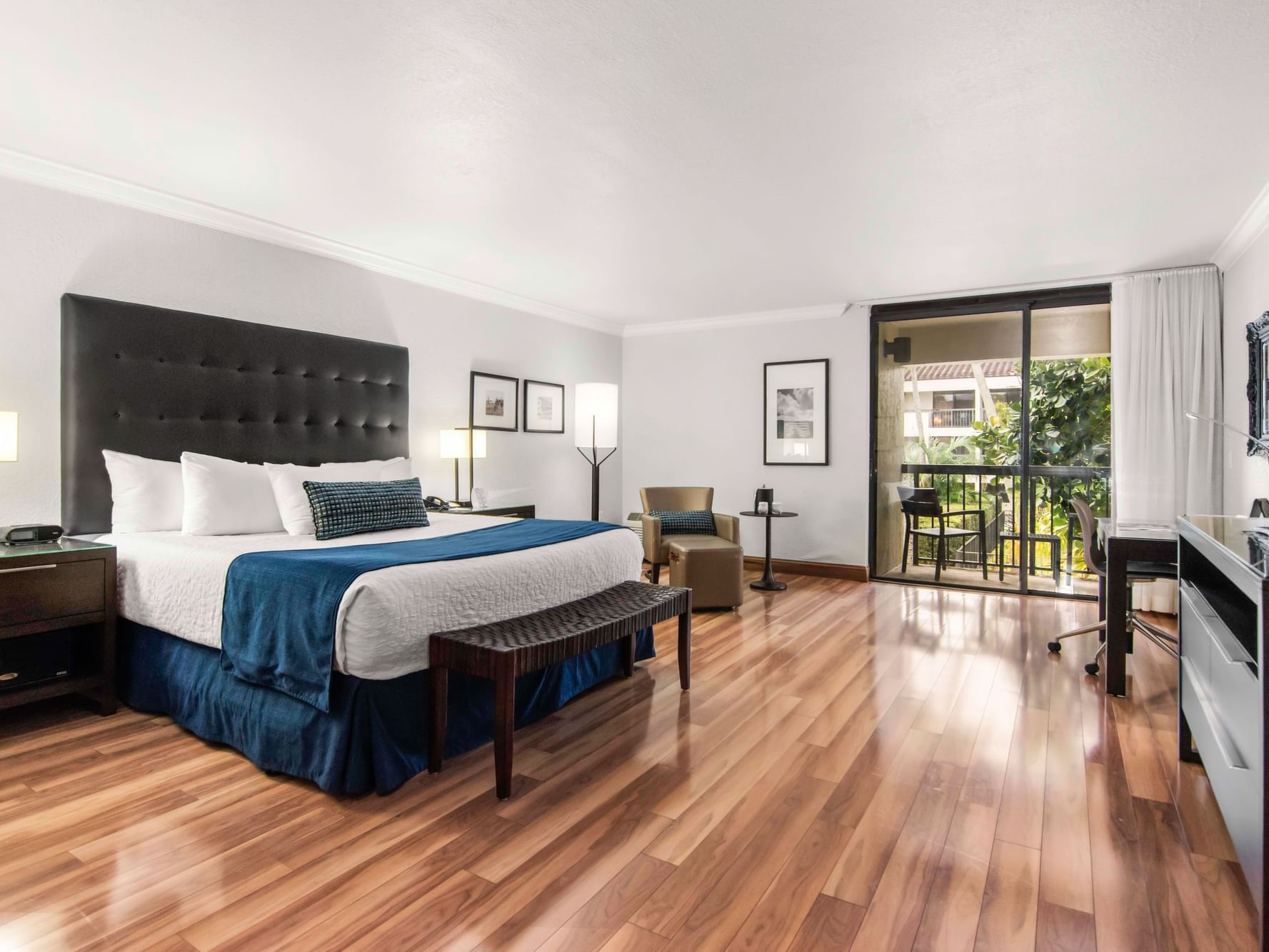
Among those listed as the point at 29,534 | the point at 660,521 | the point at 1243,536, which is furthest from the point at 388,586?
the point at 660,521

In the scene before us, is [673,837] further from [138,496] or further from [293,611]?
[138,496]

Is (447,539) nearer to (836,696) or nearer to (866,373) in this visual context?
(836,696)

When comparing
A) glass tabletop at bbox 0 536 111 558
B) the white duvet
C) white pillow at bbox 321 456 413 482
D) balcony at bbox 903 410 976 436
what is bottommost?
the white duvet

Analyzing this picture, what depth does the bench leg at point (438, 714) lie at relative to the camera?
7.73 feet

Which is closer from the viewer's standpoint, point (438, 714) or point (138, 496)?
point (438, 714)

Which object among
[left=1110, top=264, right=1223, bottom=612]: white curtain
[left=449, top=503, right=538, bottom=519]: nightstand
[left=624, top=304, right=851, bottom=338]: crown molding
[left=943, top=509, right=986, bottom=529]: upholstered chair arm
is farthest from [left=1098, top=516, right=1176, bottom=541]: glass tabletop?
[left=449, top=503, right=538, bottom=519]: nightstand

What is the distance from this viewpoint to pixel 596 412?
5703mm

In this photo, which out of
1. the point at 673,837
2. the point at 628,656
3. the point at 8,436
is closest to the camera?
the point at 673,837

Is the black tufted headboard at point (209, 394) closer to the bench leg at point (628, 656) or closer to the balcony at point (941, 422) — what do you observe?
the bench leg at point (628, 656)

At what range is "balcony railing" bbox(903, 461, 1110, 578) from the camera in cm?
527

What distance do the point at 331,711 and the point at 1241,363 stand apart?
5132mm

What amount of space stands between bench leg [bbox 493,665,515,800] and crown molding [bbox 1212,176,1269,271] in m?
4.02

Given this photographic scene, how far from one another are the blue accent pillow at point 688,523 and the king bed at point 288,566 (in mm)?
1782

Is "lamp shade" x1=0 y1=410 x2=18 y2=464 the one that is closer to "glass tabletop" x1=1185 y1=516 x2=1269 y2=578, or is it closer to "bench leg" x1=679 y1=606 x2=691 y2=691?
"bench leg" x1=679 y1=606 x2=691 y2=691
